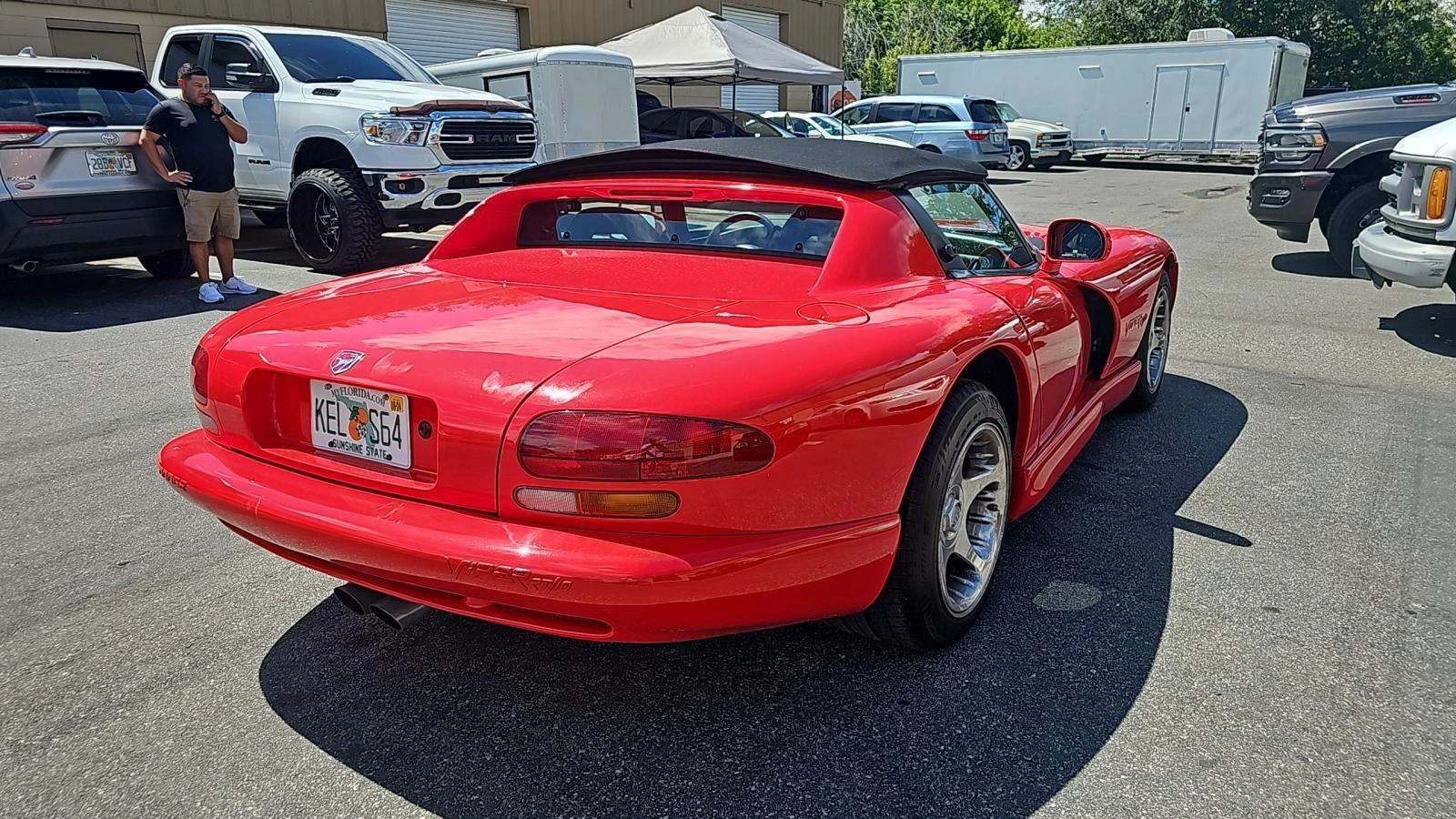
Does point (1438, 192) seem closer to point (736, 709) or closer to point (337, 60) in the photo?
point (736, 709)

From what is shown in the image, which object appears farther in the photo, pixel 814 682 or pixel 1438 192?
A: pixel 1438 192

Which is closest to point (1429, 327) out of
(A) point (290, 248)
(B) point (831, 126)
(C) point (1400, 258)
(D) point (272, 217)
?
(C) point (1400, 258)

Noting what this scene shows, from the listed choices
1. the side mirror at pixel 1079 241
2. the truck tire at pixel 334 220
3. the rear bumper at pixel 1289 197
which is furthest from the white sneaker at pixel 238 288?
the rear bumper at pixel 1289 197

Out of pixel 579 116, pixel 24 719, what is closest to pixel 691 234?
pixel 24 719

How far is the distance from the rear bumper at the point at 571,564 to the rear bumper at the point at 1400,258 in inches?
204

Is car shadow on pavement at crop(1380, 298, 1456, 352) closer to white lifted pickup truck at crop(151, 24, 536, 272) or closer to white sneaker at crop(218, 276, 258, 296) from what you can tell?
white lifted pickup truck at crop(151, 24, 536, 272)

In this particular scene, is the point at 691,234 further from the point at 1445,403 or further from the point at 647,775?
the point at 1445,403

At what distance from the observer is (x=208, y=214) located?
24.0 feet

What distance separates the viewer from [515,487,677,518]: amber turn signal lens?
202 cm

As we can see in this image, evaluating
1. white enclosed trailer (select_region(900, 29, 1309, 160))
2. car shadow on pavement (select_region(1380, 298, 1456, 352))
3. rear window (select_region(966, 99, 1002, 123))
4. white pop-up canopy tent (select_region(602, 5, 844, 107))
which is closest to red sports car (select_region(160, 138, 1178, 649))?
car shadow on pavement (select_region(1380, 298, 1456, 352))

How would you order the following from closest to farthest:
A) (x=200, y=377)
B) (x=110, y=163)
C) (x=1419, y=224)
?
1. (x=200, y=377)
2. (x=1419, y=224)
3. (x=110, y=163)

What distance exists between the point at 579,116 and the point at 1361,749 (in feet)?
34.0

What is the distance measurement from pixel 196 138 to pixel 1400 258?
306 inches

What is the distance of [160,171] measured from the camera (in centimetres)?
713
